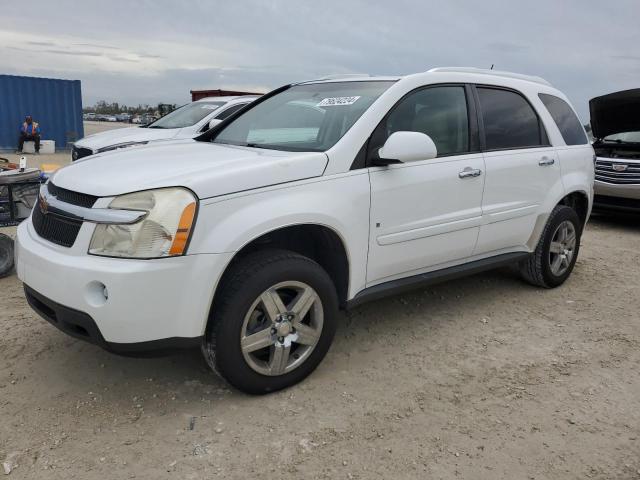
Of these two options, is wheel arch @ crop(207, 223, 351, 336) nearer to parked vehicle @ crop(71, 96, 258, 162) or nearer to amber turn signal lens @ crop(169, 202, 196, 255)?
amber turn signal lens @ crop(169, 202, 196, 255)

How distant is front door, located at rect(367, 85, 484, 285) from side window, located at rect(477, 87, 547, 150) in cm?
20

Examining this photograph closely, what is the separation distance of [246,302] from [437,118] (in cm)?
193

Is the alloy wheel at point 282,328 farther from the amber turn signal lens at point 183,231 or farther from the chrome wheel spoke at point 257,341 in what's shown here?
the amber turn signal lens at point 183,231

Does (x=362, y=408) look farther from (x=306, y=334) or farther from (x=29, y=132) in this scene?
(x=29, y=132)

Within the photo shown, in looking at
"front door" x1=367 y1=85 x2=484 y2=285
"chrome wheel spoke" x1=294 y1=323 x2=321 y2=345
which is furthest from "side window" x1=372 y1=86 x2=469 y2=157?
"chrome wheel spoke" x1=294 y1=323 x2=321 y2=345

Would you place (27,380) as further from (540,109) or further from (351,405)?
(540,109)

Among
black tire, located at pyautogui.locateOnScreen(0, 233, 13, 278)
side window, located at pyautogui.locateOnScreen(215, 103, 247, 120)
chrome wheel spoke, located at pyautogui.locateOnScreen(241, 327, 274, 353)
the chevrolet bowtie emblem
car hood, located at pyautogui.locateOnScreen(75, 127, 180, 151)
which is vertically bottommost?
black tire, located at pyautogui.locateOnScreen(0, 233, 13, 278)

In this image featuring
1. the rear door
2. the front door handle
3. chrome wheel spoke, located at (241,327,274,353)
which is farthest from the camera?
the rear door

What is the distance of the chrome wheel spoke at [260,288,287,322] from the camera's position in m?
2.85

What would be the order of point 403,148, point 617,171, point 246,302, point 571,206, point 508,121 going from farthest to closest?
point 617,171
point 571,206
point 508,121
point 403,148
point 246,302

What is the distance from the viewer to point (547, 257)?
188 inches

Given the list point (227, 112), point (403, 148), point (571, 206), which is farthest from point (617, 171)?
point (403, 148)

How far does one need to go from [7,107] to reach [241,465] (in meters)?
18.4

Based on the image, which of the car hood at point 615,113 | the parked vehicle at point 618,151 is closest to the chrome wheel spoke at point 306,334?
the parked vehicle at point 618,151
